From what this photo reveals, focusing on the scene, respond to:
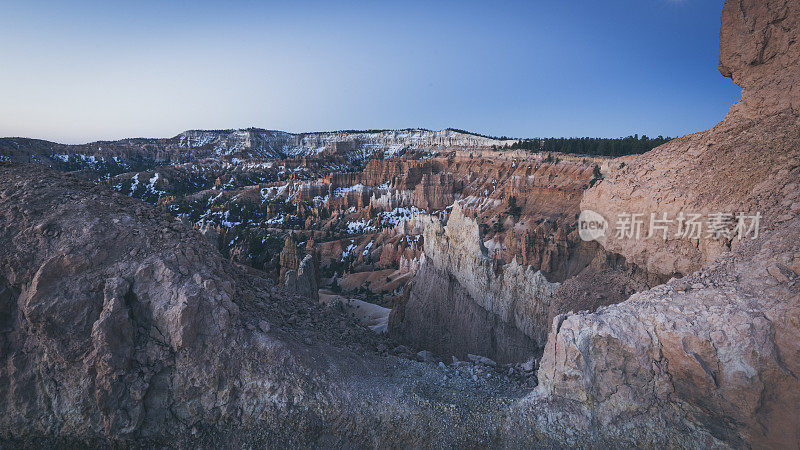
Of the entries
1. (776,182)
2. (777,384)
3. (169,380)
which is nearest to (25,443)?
(169,380)

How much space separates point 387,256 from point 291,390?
38205mm

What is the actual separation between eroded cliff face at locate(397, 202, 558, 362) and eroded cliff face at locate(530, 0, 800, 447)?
6.24 metres

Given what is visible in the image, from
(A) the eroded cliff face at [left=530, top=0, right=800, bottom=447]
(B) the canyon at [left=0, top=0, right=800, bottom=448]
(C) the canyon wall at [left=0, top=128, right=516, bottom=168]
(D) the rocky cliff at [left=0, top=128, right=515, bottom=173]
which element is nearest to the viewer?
(A) the eroded cliff face at [left=530, top=0, right=800, bottom=447]

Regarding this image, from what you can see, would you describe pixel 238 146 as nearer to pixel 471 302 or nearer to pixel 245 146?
pixel 245 146

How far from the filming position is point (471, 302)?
16.8 metres

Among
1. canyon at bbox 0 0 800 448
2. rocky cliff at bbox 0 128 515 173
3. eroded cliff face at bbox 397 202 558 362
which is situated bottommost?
eroded cliff face at bbox 397 202 558 362

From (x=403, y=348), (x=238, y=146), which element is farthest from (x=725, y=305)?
(x=238, y=146)

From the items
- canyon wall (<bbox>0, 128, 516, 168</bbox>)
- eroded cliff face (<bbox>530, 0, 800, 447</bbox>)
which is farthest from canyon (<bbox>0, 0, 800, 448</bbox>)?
canyon wall (<bbox>0, 128, 516, 168</bbox>)

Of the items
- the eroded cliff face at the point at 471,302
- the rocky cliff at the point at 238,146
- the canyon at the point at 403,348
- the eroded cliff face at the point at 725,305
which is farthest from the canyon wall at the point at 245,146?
the canyon at the point at 403,348

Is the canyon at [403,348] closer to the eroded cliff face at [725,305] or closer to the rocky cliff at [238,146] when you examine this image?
the eroded cliff face at [725,305]

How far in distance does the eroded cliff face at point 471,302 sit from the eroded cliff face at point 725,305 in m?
6.24

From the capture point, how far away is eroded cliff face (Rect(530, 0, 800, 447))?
487 centimetres

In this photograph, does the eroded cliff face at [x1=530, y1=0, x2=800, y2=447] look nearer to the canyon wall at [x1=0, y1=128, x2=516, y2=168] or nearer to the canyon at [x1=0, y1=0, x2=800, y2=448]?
the canyon at [x1=0, y1=0, x2=800, y2=448]

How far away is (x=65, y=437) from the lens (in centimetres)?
546
